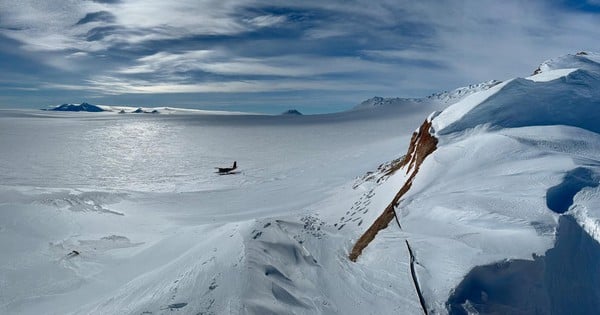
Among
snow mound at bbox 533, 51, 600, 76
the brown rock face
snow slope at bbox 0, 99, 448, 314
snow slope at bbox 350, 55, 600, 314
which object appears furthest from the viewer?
snow mound at bbox 533, 51, 600, 76

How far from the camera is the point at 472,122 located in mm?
8797

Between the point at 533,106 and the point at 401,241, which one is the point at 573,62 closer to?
the point at 533,106

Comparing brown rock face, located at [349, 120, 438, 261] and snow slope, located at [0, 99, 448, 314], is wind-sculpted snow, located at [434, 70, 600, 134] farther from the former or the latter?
snow slope, located at [0, 99, 448, 314]

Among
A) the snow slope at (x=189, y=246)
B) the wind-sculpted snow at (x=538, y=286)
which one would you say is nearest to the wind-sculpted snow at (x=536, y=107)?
the snow slope at (x=189, y=246)

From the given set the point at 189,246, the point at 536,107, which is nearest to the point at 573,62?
the point at 536,107

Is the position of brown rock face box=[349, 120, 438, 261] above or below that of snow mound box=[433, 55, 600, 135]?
below

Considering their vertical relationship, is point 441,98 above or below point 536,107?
above

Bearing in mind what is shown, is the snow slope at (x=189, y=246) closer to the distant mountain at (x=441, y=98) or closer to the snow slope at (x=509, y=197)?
the snow slope at (x=509, y=197)

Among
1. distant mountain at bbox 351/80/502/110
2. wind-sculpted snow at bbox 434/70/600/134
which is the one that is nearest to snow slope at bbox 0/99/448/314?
wind-sculpted snow at bbox 434/70/600/134

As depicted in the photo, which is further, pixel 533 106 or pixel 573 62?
pixel 573 62

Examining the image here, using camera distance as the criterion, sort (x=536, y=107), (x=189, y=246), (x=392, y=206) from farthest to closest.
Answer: (x=189, y=246), (x=536, y=107), (x=392, y=206)

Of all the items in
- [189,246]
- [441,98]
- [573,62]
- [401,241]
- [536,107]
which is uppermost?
[441,98]

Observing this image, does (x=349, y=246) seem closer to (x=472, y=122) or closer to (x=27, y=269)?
(x=472, y=122)

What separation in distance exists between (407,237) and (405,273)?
0.74 meters
